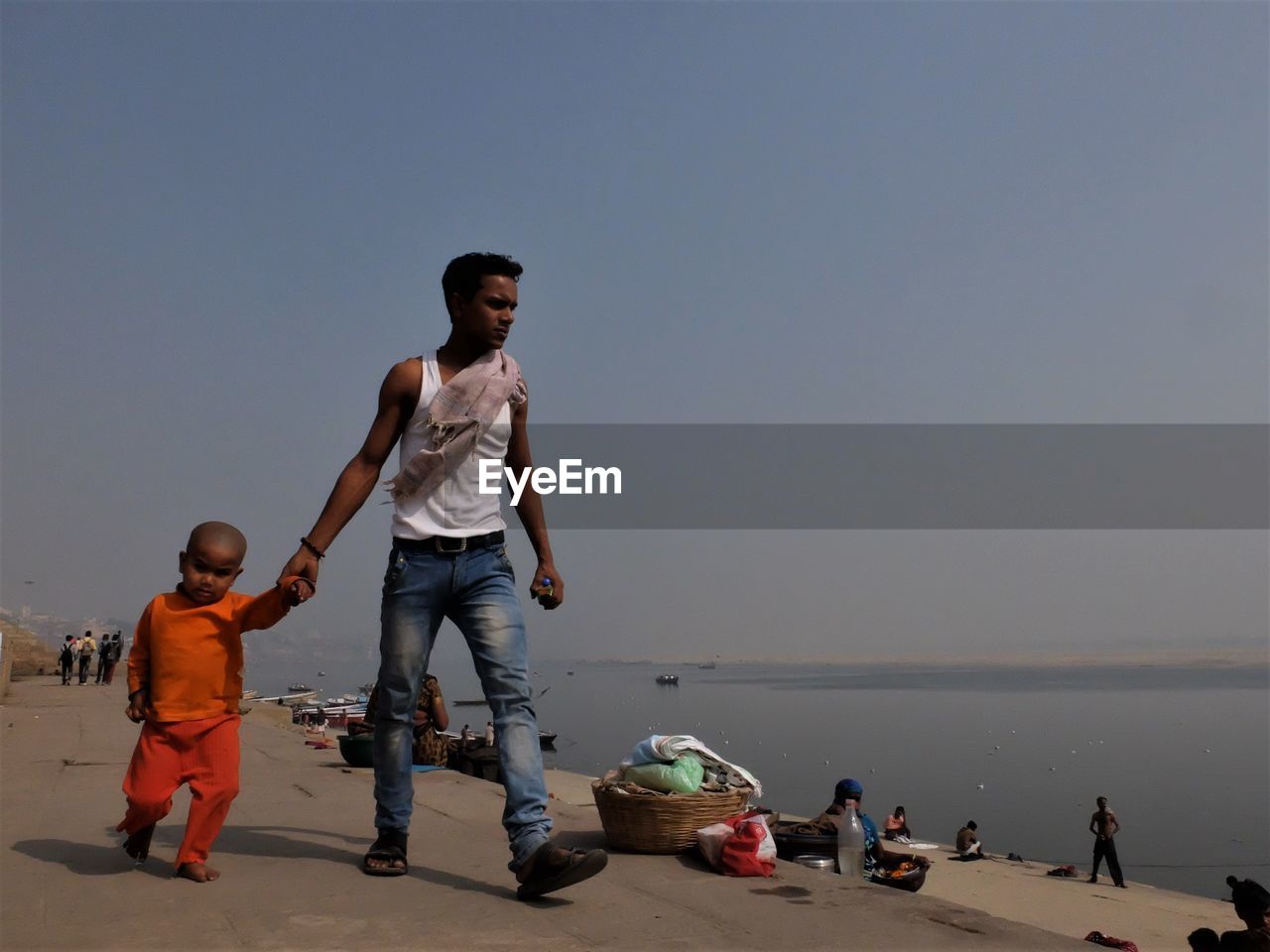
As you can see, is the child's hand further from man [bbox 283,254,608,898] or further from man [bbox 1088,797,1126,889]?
man [bbox 1088,797,1126,889]

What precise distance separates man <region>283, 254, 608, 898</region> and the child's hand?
0.17 ft

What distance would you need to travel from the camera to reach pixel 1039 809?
174ft

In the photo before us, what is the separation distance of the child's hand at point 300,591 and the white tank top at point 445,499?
364 mm

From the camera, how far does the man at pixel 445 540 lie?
347cm

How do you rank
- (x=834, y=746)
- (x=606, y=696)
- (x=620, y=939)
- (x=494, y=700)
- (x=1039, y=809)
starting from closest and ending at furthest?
(x=620, y=939)
(x=494, y=700)
(x=1039, y=809)
(x=834, y=746)
(x=606, y=696)

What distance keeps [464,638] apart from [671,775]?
1.31m

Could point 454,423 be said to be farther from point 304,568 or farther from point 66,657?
point 66,657

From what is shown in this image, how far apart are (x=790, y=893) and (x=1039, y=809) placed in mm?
56108

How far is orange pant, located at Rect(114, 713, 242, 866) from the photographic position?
347 cm

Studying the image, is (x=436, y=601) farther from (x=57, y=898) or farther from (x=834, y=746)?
(x=834, y=746)

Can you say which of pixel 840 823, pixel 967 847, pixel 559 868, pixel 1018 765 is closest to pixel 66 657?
pixel 967 847

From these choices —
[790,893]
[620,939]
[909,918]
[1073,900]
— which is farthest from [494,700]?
[1073,900]

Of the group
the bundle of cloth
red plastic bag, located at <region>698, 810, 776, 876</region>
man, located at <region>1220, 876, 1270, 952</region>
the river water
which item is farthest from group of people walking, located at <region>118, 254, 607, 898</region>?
the river water

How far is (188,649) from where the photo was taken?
3.51 m
